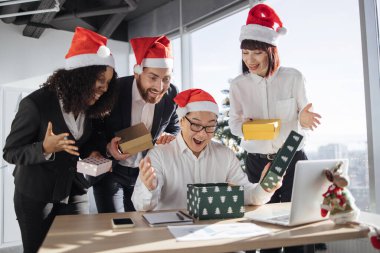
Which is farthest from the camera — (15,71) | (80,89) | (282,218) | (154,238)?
(15,71)

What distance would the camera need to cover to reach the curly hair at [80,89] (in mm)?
2098

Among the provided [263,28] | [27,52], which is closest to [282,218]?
[263,28]

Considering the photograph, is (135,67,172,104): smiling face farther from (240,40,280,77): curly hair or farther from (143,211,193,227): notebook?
(143,211,193,227): notebook

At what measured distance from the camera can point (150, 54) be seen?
2557mm

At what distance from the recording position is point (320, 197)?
161cm

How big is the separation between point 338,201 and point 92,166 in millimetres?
1156

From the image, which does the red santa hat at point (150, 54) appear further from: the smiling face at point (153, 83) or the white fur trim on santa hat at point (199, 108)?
the white fur trim on santa hat at point (199, 108)

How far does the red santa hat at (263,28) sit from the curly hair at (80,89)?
3.02 ft

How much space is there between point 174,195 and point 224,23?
3215 millimetres

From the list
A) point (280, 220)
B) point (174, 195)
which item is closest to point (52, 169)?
point (174, 195)

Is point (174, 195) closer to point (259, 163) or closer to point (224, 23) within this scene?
point (259, 163)

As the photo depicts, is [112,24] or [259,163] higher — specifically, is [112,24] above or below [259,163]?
above

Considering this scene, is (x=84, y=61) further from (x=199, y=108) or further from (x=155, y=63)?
(x=199, y=108)

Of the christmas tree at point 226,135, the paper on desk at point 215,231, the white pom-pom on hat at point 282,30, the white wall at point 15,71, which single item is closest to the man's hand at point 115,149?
the paper on desk at point 215,231
